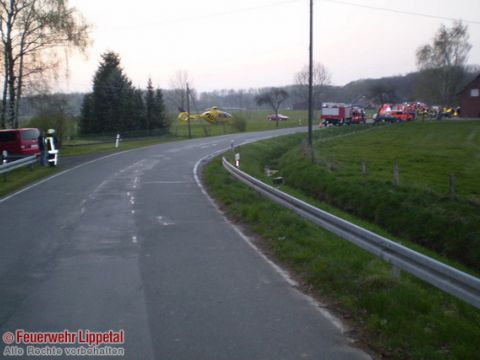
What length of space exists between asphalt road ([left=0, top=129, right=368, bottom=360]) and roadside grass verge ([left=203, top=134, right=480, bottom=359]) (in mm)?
369

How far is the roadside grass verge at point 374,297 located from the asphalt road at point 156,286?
369mm

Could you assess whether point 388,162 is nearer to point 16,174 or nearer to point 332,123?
point 16,174

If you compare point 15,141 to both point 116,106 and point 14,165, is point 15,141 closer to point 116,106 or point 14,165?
point 14,165

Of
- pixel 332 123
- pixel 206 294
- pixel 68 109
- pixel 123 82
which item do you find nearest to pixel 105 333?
pixel 206 294

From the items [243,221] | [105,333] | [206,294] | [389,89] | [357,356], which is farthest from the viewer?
[389,89]

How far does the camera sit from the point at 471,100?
71.6 metres

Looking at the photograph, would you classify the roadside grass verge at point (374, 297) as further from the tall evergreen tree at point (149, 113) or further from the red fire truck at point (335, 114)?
the red fire truck at point (335, 114)

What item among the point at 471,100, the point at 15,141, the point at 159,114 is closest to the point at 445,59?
the point at 471,100

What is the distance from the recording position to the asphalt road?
555 cm

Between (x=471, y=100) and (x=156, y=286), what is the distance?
7214cm

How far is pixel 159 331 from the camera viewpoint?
19.0ft

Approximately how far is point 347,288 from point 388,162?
20.7 meters

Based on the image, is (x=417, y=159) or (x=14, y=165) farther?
(x=417, y=159)

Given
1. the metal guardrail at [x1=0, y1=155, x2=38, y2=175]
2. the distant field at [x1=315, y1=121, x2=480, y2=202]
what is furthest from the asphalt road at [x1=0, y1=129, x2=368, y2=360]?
the distant field at [x1=315, y1=121, x2=480, y2=202]
